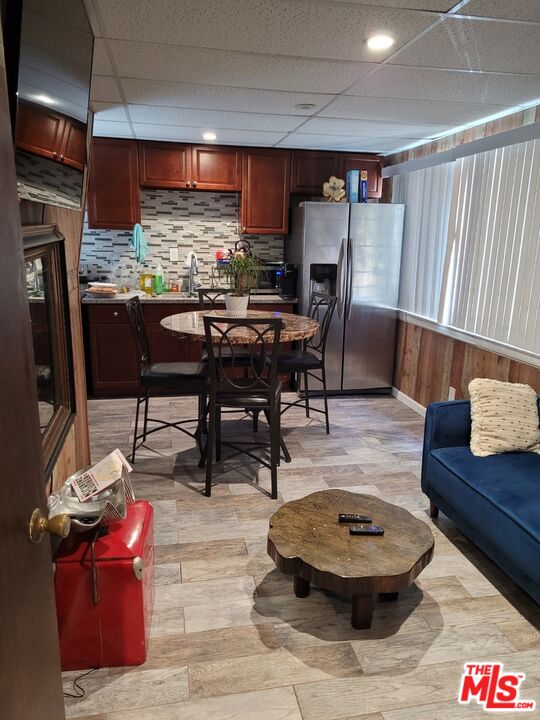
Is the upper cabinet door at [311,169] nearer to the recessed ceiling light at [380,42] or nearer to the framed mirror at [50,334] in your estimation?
the recessed ceiling light at [380,42]

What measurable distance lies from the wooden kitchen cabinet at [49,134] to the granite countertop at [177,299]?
261 centimetres

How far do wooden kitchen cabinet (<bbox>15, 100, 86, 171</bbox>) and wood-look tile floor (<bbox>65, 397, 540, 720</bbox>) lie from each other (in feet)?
5.46

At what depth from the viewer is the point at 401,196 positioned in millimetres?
4789

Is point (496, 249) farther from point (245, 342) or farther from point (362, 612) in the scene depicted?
point (362, 612)

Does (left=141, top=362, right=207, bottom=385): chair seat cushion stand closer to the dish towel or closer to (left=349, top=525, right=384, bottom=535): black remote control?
(left=349, top=525, right=384, bottom=535): black remote control

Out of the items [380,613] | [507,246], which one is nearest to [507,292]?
[507,246]

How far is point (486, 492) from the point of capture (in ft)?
7.23

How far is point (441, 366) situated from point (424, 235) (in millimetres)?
1139

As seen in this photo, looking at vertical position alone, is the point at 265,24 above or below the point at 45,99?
above

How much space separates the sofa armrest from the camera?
2641mm

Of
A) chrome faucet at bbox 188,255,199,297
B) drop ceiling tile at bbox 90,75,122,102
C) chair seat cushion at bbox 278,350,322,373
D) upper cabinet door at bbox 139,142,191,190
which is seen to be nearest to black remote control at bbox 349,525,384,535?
chair seat cushion at bbox 278,350,322,373

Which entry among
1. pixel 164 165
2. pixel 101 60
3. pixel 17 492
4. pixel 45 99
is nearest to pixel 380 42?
pixel 101 60

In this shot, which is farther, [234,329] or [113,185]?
[113,185]

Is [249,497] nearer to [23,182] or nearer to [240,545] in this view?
[240,545]
